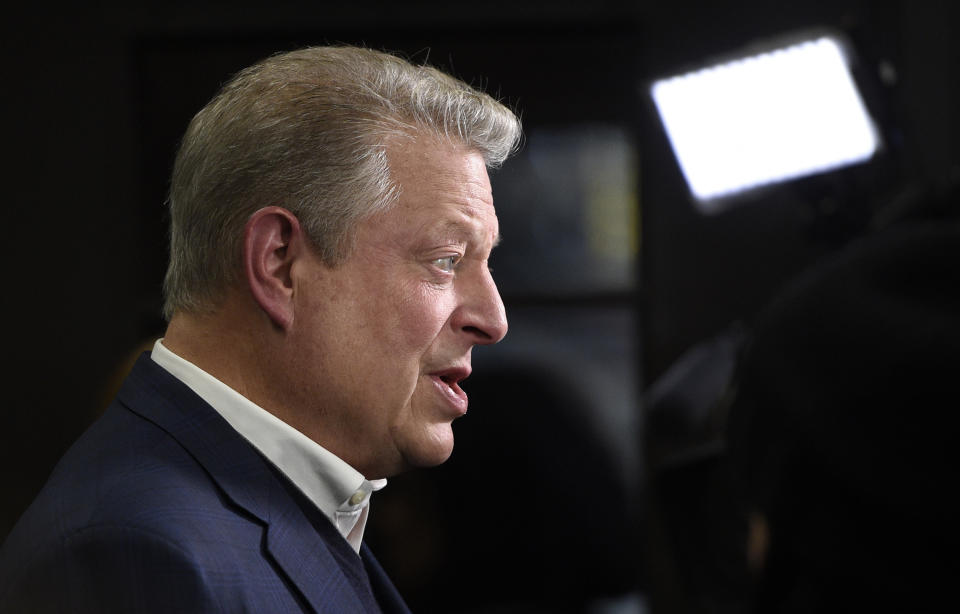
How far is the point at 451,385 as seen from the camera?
37.4 inches

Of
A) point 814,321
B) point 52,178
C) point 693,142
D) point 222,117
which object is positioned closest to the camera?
point 222,117

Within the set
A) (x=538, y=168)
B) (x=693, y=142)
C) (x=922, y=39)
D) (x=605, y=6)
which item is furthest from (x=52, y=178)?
(x=922, y=39)

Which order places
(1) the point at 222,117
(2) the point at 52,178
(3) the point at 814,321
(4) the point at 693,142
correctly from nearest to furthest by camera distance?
(1) the point at 222,117, (3) the point at 814,321, (4) the point at 693,142, (2) the point at 52,178

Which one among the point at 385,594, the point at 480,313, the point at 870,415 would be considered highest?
the point at 480,313

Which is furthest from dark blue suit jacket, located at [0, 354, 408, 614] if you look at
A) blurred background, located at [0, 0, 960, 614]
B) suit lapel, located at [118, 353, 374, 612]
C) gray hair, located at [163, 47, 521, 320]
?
blurred background, located at [0, 0, 960, 614]

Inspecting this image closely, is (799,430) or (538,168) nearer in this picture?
(799,430)

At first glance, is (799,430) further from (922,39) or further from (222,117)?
(922,39)

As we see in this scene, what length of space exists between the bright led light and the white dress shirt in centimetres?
144

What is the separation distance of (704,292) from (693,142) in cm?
112

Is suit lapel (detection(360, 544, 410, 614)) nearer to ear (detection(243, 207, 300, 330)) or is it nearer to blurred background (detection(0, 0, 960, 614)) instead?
ear (detection(243, 207, 300, 330))

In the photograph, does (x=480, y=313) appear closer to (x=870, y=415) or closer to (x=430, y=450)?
(x=430, y=450)

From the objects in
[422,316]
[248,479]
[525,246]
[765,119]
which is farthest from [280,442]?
[525,246]

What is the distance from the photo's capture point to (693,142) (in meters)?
2.18

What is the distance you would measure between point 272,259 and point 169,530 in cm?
25
